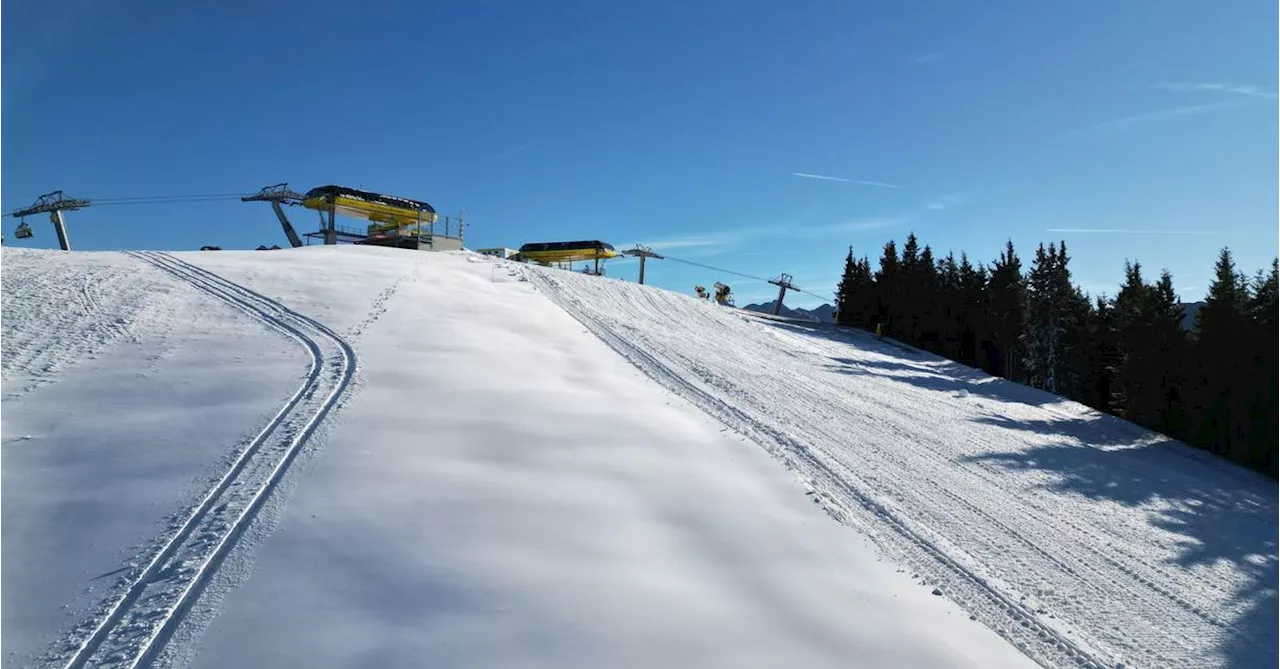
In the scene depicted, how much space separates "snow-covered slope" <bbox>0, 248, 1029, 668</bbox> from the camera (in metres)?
4.19

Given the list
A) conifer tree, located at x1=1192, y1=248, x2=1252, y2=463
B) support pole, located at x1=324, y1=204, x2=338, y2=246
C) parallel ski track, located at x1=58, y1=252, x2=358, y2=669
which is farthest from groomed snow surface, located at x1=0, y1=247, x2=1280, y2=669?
support pole, located at x1=324, y1=204, x2=338, y2=246

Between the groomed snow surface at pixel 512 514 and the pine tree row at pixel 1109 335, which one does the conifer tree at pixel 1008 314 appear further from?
the groomed snow surface at pixel 512 514

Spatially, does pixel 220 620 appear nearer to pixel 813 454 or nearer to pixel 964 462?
pixel 813 454

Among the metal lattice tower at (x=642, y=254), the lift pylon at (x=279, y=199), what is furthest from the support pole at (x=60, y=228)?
the metal lattice tower at (x=642, y=254)

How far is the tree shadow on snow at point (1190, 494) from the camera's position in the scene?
286 inches

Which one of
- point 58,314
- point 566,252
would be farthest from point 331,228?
point 58,314

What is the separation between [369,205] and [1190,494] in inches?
1322

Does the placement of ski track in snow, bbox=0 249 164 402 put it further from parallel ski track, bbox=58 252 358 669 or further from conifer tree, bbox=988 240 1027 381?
conifer tree, bbox=988 240 1027 381

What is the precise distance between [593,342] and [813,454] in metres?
5.77

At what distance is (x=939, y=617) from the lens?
17.8 feet

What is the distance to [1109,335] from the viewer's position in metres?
33.7

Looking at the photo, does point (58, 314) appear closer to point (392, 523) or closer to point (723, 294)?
point (392, 523)

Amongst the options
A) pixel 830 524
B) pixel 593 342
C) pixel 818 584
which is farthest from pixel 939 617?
pixel 593 342

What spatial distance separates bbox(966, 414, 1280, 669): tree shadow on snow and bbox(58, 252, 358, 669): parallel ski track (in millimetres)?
8357
